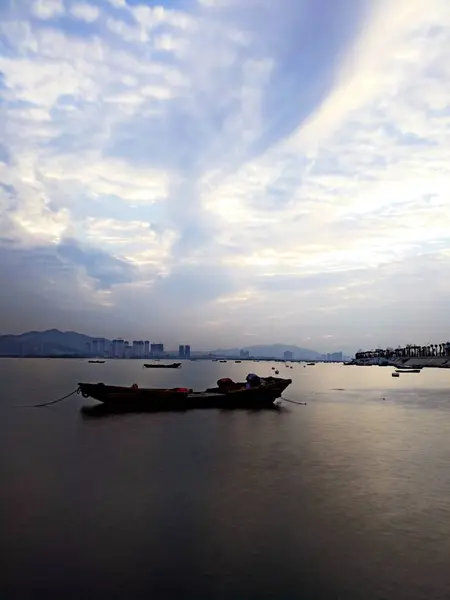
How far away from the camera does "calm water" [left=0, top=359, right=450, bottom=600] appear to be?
9.03 metres

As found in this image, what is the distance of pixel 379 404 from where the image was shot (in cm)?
4409

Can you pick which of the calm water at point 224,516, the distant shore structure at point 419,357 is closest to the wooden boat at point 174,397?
the calm water at point 224,516

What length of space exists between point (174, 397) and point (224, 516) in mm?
23573

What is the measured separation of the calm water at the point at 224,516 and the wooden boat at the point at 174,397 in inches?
350

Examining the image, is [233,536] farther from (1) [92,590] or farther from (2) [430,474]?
(2) [430,474]

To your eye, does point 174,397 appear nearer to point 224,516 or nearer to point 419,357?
point 224,516

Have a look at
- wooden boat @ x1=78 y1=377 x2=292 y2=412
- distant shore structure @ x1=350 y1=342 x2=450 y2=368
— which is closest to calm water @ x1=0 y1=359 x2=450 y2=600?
wooden boat @ x1=78 y1=377 x2=292 y2=412

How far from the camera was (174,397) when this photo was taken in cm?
3584

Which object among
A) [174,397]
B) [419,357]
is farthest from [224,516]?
[419,357]

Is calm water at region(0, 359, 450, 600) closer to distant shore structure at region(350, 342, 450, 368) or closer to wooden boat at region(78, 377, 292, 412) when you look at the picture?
wooden boat at region(78, 377, 292, 412)

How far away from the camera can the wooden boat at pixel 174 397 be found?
116ft

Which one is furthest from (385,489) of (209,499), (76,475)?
(76,475)

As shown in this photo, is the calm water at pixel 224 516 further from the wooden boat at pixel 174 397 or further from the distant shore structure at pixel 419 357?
the distant shore structure at pixel 419 357

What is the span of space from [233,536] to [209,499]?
2.95 meters
